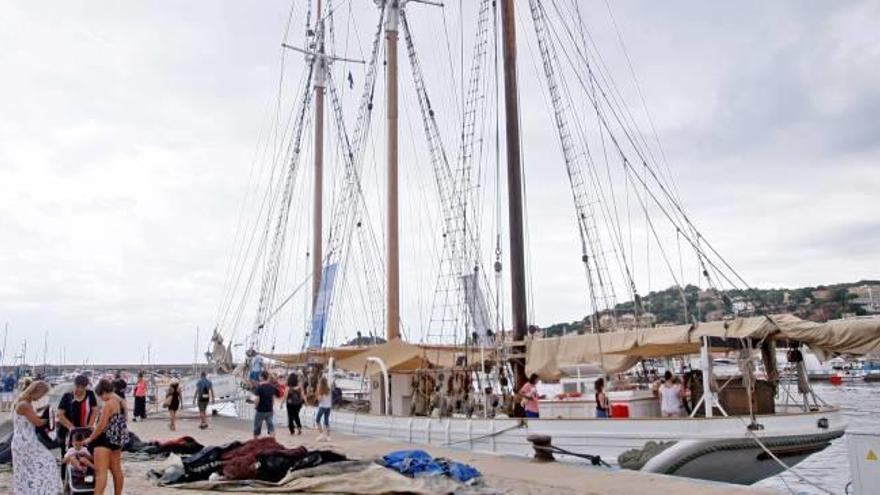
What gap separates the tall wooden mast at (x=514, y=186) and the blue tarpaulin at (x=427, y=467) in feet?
24.1

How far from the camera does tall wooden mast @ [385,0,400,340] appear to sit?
76.5 ft

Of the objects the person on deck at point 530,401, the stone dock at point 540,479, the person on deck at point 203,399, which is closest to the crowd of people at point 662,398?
the person on deck at point 530,401

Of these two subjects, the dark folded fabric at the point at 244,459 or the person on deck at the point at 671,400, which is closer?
the dark folded fabric at the point at 244,459

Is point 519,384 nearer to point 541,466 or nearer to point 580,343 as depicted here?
point 580,343

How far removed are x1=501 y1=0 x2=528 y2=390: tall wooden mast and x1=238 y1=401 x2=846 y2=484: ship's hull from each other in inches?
132

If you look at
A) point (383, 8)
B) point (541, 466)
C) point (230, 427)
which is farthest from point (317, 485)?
point (383, 8)

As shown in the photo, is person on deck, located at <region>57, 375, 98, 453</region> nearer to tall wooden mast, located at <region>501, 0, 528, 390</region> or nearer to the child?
the child

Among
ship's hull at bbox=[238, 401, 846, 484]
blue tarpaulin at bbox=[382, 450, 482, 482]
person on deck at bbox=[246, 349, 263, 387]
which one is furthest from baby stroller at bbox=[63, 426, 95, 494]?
person on deck at bbox=[246, 349, 263, 387]

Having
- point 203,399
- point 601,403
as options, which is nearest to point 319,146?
point 203,399

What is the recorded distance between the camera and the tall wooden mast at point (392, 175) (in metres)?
23.3

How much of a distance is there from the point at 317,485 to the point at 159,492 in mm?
2076

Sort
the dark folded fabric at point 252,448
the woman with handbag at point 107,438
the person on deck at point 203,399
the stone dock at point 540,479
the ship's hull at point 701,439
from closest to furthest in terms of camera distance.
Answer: the woman with handbag at point 107,438 < the stone dock at point 540,479 < the dark folded fabric at point 252,448 < the ship's hull at point 701,439 < the person on deck at point 203,399

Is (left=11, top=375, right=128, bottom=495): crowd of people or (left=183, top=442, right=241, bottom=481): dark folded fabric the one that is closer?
(left=11, top=375, right=128, bottom=495): crowd of people

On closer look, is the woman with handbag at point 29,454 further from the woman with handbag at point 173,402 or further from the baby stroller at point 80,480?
the woman with handbag at point 173,402
